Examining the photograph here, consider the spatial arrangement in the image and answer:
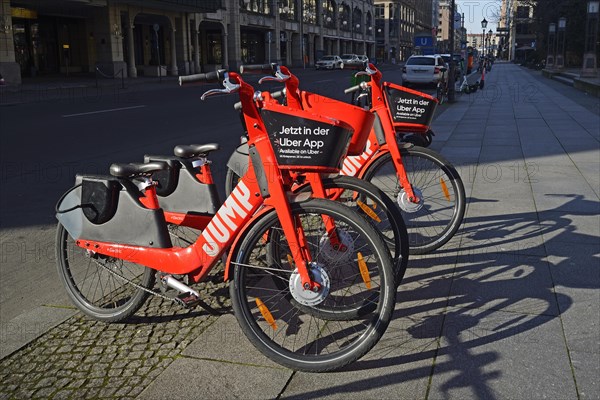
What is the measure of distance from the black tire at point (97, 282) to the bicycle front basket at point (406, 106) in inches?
92.1

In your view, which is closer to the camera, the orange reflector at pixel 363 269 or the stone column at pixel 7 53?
the orange reflector at pixel 363 269

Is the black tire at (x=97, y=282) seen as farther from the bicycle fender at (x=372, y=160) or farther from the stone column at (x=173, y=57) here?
the stone column at (x=173, y=57)

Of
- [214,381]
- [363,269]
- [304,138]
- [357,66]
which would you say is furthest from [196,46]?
[214,381]

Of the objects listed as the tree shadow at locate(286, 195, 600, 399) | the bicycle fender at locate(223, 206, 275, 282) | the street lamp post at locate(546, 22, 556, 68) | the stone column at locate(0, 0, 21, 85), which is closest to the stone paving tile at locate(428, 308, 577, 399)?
the tree shadow at locate(286, 195, 600, 399)

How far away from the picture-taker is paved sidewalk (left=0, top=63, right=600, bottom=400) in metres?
2.90

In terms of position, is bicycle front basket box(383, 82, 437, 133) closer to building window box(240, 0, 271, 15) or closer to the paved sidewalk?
the paved sidewalk

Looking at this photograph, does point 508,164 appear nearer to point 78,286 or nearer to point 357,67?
point 357,67

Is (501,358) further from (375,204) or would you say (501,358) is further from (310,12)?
(310,12)

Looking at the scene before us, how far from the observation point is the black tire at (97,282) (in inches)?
141

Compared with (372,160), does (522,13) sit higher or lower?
higher

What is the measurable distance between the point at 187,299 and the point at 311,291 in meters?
0.73

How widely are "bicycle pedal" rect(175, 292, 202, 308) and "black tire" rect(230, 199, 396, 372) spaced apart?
11.7 inches

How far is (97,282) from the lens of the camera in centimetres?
419

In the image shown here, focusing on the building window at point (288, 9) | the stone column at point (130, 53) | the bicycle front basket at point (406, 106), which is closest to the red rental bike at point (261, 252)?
the bicycle front basket at point (406, 106)
